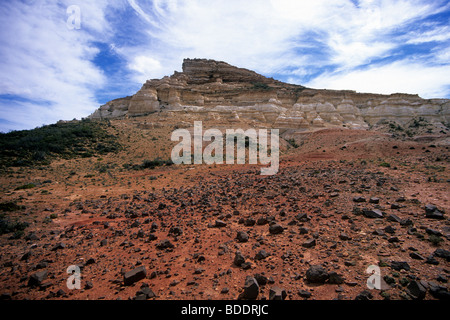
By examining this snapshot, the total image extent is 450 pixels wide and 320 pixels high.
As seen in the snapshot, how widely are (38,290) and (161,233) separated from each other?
10.5 feet

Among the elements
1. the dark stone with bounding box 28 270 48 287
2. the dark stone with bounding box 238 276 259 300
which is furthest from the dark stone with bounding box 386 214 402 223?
the dark stone with bounding box 28 270 48 287

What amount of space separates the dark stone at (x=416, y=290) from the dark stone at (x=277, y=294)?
213 centimetres

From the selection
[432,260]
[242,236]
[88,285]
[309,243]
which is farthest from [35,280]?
[432,260]

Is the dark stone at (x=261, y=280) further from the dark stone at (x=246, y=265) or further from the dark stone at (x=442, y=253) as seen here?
the dark stone at (x=442, y=253)

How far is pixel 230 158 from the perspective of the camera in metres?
24.4

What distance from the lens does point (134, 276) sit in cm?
465

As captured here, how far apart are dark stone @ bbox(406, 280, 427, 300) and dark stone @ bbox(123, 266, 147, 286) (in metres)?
5.25

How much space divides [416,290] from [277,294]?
2.34 m

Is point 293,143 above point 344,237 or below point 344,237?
above

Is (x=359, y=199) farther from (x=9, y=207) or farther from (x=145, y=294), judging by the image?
(x=9, y=207)

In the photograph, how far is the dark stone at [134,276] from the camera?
4.58 meters

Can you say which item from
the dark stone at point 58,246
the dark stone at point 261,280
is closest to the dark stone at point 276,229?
the dark stone at point 261,280

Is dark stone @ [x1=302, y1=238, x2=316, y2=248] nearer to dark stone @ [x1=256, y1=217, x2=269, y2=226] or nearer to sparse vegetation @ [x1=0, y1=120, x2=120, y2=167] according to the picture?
dark stone @ [x1=256, y1=217, x2=269, y2=226]

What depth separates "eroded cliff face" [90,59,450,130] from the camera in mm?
46969
